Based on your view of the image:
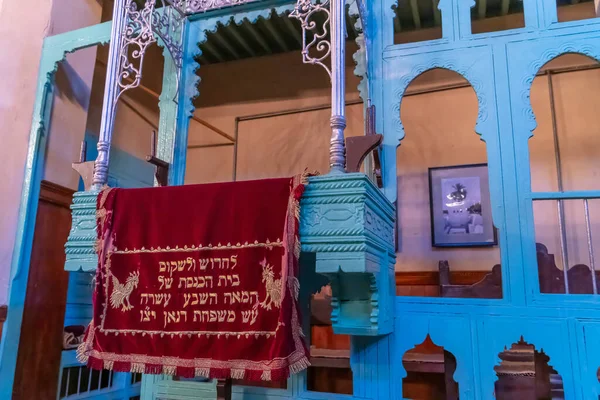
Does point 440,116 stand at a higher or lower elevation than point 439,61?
higher

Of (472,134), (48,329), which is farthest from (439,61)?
(48,329)

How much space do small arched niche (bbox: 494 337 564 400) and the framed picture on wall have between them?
4.40 feet

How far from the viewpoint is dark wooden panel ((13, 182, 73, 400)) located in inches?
124

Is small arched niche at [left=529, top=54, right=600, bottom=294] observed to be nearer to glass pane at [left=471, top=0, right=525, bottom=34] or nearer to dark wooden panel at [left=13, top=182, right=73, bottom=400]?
glass pane at [left=471, top=0, right=525, bottom=34]

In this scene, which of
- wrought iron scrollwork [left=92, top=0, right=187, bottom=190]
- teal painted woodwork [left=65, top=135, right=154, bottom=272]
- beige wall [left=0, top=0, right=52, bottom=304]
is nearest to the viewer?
teal painted woodwork [left=65, top=135, right=154, bottom=272]

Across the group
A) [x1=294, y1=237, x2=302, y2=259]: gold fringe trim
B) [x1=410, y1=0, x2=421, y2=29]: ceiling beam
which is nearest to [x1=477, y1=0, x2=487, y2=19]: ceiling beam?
[x1=410, y1=0, x2=421, y2=29]: ceiling beam

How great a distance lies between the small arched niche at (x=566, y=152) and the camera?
3865mm

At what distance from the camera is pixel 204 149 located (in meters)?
5.22

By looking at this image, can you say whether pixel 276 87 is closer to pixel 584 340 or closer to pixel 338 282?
pixel 338 282

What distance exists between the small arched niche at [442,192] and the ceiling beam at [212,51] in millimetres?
1978

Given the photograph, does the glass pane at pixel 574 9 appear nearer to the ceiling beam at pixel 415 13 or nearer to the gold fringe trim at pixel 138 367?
the ceiling beam at pixel 415 13

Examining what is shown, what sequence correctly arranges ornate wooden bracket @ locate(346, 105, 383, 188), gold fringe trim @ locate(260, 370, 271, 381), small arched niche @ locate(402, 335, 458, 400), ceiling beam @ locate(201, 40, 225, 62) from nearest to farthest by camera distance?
gold fringe trim @ locate(260, 370, 271, 381)
ornate wooden bracket @ locate(346, 105, 383, 188)
small arched niche @ locate(402, 335, 458, 400)
ceiling beam @ locate(201, 40, 225, 62)

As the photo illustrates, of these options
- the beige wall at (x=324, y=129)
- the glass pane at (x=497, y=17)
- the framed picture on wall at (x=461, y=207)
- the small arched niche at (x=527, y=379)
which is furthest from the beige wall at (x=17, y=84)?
the glass pane at (x=497, y=17)

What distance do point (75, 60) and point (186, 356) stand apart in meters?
2.69
